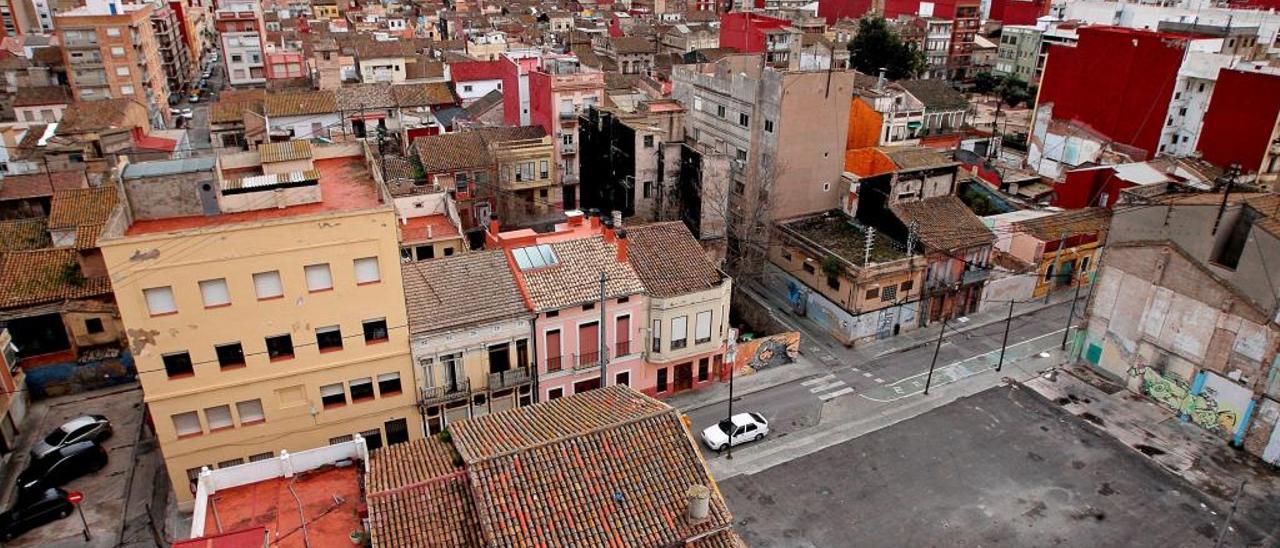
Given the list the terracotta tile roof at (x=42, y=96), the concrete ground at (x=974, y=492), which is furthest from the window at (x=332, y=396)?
the terracotta tile roof at (x=42, y=96)

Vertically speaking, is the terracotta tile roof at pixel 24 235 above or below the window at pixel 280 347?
below

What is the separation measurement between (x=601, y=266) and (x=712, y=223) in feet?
58.6

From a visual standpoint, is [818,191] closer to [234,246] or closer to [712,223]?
[712,223]

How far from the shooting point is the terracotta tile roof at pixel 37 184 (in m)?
56.4

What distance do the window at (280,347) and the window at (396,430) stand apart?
5366 mm

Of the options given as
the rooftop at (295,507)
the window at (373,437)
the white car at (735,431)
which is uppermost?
the rooftop at (295,507)

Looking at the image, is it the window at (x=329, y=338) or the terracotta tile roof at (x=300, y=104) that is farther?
the terracotta tile roof at (x=300, y=104)

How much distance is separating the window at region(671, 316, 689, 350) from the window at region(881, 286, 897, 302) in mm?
14174

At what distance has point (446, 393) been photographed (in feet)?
110

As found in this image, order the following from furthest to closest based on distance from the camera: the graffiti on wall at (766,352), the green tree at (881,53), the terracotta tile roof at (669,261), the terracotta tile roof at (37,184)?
1. the green tree at (881,53)
2. the terracotta tile roof at (37,184)
3. the graffiti on wall at (766,352)
4. the terracotta tile roof at (669,261)

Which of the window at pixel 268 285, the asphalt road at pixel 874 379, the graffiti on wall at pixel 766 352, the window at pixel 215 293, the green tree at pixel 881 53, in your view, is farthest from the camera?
the green tree at pixel 881 53

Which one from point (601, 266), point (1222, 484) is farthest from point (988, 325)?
point (601, 266)

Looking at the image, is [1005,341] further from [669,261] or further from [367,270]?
[367,270]

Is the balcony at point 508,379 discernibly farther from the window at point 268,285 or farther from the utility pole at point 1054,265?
the utility pole at point 1054,265
